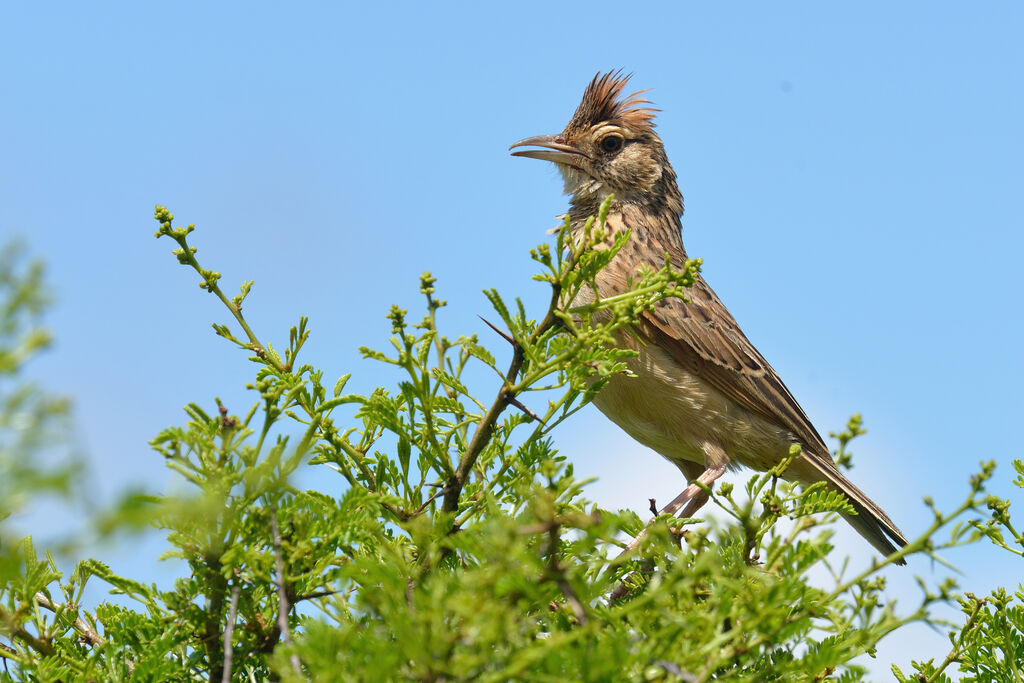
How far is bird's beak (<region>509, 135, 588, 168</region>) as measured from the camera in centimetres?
627

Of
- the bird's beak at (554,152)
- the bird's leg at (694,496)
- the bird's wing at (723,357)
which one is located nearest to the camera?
the bird's leg at (694,496)

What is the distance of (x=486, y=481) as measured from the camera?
10.8 ft

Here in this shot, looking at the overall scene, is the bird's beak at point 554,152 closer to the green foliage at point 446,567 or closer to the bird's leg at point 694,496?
the bird's leg at point 694,496

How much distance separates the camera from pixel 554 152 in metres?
6.33

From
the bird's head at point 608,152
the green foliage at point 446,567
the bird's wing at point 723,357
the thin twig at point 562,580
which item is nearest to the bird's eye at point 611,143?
the bird's head at point 608,152

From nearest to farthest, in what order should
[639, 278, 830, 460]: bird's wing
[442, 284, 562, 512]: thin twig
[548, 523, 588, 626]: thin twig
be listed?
[548, 523, 588, 626]: thin twig < [442, 284, 562, 512]: thin twig < [639, 278, 830, 460]: bird's wing

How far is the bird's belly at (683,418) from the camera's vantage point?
5309 mm

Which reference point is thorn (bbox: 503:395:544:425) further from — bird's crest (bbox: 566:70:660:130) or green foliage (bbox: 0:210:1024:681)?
bird's crest (bbox: 566:70:660:130)

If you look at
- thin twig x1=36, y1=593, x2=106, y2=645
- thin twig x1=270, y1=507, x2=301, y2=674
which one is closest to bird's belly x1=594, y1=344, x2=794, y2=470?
thin twig x1=36, y1=593, x2=106, y2=645

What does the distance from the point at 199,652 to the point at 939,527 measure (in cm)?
186

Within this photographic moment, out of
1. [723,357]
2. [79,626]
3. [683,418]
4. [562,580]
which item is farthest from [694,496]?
[562,580]

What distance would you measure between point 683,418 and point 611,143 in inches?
83.5

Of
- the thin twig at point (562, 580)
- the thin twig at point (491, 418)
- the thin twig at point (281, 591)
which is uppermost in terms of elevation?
the thin twig at point (491, 418)

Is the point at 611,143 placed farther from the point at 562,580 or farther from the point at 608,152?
the point at 562,580
